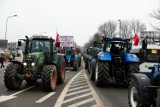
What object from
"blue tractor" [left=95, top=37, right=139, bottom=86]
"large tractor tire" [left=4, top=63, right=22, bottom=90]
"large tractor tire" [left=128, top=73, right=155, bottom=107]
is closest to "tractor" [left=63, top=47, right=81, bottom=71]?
"blue tractor" [left=95, top=37, right=139, bottom=86]

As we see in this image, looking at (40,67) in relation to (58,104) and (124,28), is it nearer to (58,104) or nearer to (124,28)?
(58,104)

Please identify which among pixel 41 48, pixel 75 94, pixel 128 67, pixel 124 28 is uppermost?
pixel 124 28

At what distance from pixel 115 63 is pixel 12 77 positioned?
5.13 m

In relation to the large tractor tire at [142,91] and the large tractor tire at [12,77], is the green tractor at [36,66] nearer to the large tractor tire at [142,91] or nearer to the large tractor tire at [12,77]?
the large tractor tire at [12,77]

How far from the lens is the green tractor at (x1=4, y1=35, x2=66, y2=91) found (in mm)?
10469

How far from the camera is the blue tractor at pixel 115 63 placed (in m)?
12.2

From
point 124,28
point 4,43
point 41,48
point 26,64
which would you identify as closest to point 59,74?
point 41,48

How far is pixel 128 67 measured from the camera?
1245cm

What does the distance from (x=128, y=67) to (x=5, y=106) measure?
21.5 feet

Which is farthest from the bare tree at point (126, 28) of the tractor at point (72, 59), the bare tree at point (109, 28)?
the tractor at point (72, 59)

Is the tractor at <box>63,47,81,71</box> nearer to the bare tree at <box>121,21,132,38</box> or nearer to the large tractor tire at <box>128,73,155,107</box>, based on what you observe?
the large tractor tire at <box>128,73,155,107</box>

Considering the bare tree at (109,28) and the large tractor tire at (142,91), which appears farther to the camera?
the bare tree at (109,28)

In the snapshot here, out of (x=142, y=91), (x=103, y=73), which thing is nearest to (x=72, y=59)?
(x=103, y=73)

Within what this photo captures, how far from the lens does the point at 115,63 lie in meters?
13.0
